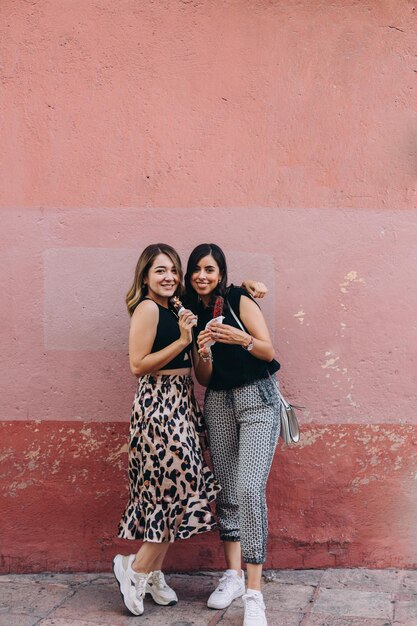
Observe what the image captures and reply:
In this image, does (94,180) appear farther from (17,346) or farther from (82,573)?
(82,573)

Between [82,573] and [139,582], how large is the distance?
2.36 ft

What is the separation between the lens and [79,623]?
3.77 m

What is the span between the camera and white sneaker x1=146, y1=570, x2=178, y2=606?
4004 mm

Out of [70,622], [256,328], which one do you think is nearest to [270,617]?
[70,622]

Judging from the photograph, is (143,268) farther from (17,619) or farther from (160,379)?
(17,619)

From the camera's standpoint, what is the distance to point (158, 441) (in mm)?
3834

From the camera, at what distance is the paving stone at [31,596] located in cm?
397

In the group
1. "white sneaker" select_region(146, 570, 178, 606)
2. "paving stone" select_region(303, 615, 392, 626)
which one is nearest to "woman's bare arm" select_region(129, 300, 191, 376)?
"white sneaker" select_region(146, 570, 178, 606)

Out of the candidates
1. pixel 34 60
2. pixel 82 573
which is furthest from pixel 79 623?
pixel 34 60

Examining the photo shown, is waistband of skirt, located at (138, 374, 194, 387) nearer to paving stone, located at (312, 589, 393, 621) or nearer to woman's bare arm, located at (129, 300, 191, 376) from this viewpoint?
woman's bare arm, located at (129, 300, 191, 376)

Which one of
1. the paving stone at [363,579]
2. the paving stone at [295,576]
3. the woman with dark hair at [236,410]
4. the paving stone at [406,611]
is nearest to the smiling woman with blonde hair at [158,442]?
the woman with dark hair at [236,410]

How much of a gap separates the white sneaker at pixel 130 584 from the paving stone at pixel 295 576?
818 millimetres

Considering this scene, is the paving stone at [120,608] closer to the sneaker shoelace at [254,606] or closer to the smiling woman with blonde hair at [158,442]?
the smiling woman with blonde hair at [158,442]

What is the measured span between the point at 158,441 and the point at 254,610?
948 mm
